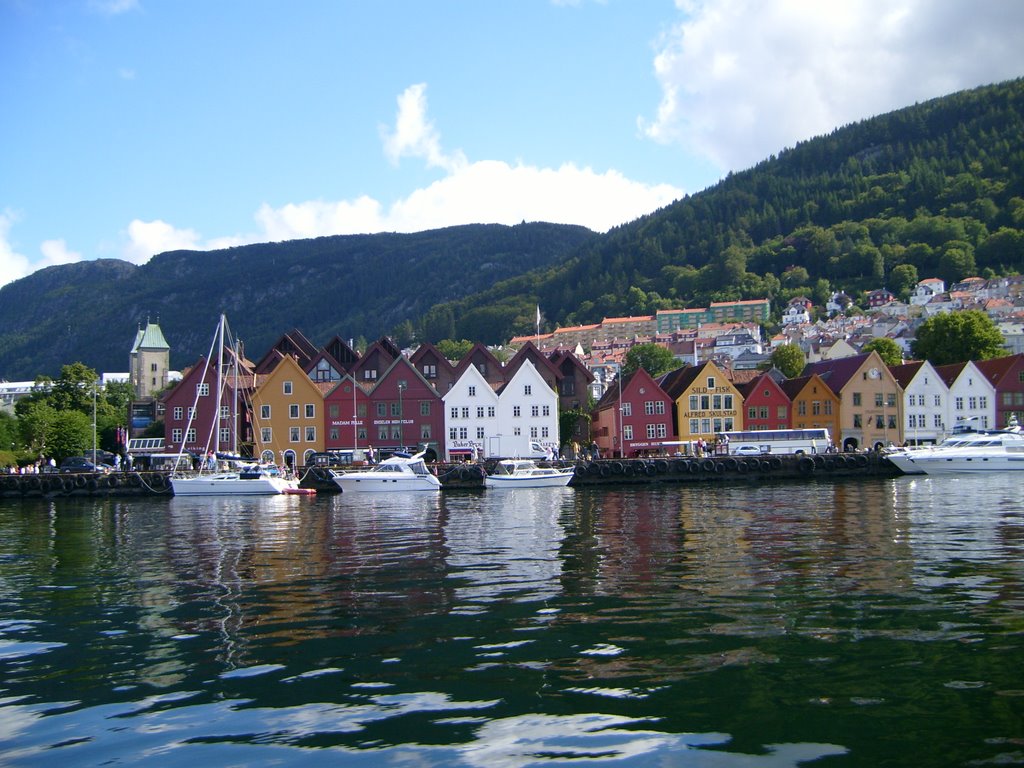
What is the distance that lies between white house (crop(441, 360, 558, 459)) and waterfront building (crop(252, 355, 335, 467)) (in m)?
12.2

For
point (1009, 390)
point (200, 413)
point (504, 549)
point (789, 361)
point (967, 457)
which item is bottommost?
point (504, 549)

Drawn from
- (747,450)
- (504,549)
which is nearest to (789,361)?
(747,450)

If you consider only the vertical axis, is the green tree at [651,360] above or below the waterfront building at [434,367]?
above

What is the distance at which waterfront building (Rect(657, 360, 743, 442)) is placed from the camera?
9100 centimetres

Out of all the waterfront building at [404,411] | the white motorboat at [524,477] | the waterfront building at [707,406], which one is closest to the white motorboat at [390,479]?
the white motorboat at [524,477]

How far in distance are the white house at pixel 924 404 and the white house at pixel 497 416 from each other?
35440mm

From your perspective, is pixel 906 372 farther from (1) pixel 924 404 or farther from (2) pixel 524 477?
(2) pixel 524 477

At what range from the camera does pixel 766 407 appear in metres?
92.6

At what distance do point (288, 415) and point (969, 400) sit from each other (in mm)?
66170

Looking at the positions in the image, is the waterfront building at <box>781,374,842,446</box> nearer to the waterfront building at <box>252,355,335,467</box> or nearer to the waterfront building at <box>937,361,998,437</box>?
the waterfront building at <box>937,361,998,437</box>

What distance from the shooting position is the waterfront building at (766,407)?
303ft

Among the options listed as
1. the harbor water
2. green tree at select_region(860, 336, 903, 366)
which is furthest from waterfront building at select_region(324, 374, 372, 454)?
green tree at select_region(860, 336, 903, 366)

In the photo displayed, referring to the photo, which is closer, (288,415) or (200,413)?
(288,415)

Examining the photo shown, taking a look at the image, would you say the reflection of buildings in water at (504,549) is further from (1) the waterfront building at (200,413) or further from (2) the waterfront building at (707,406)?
(1) the waterfront building at (200,413)
